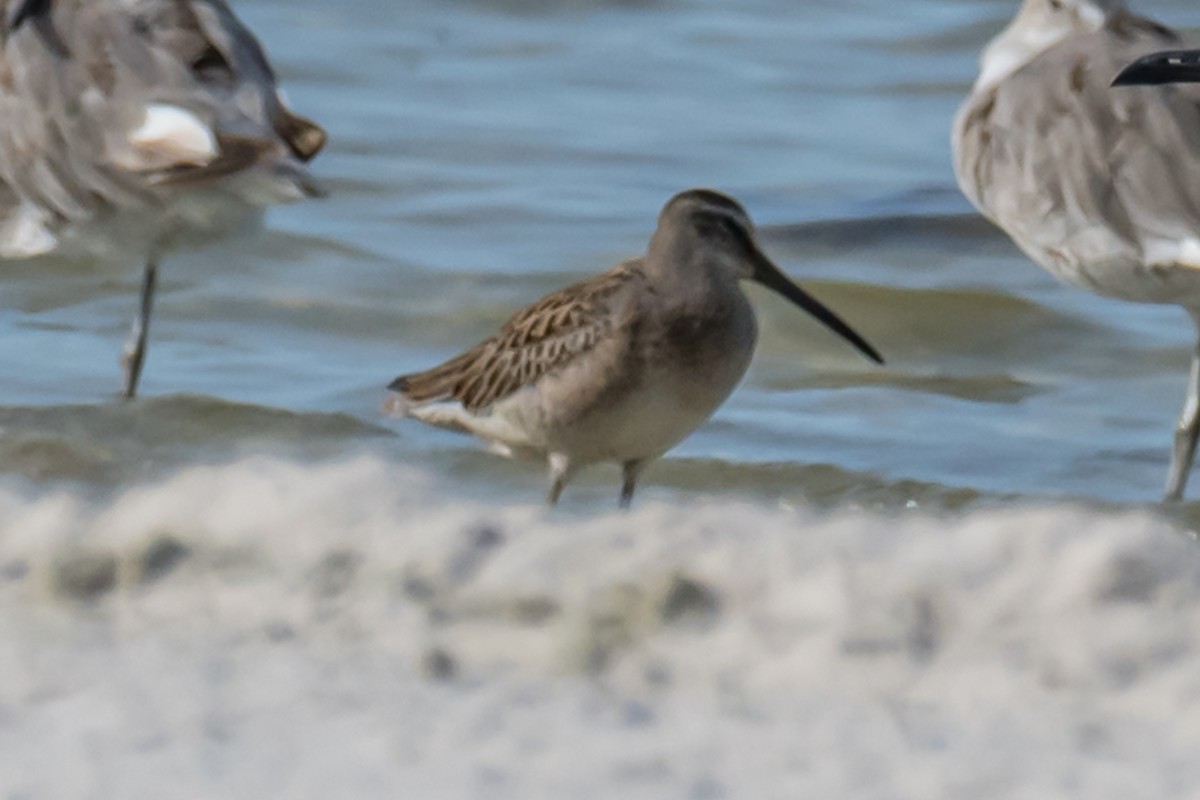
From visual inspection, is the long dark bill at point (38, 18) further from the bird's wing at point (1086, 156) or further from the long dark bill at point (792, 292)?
the bird's wing at point (1086, 156)

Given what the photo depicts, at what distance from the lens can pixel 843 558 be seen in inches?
180

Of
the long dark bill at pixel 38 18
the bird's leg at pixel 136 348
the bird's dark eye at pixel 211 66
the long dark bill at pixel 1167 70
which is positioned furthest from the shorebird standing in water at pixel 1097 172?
the long dark bill at pixel 38 18

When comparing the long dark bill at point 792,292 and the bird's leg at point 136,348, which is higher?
the long dark bill at point 792,292

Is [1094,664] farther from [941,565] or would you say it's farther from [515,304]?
[515,304]

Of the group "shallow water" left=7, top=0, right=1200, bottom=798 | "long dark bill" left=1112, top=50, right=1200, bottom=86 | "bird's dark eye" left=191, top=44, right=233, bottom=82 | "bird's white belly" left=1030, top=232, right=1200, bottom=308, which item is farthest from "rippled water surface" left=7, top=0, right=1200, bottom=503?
A: "long dark bill" left=1112, top=50, right=1200, bottom=86

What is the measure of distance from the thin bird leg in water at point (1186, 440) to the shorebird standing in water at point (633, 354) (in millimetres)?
1528

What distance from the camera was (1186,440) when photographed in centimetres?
804

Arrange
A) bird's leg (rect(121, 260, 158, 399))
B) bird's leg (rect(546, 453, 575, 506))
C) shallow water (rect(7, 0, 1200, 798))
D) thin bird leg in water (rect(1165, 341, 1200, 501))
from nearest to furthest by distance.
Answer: shallow water (rect(7, 0, 1200, 798)) → bird's leg (rect(546, 453, 575, 506)) → thin bird leg in water (rect(1165, 341, 1200, 501)) → bird's leg (rect(121, 260, 158, 399))

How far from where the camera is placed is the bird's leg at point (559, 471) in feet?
22.0

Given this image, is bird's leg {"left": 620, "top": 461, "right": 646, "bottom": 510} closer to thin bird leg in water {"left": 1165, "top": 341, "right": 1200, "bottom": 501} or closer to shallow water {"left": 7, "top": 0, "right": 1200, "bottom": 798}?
shallow water {"left": 7, "top": 0, "right": 1200, "bottom": 798}

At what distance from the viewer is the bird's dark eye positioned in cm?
760

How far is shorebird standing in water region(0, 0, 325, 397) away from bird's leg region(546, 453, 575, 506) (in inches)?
43.9

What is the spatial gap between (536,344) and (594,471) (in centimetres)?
129

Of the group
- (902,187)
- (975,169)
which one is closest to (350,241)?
(902,187)
